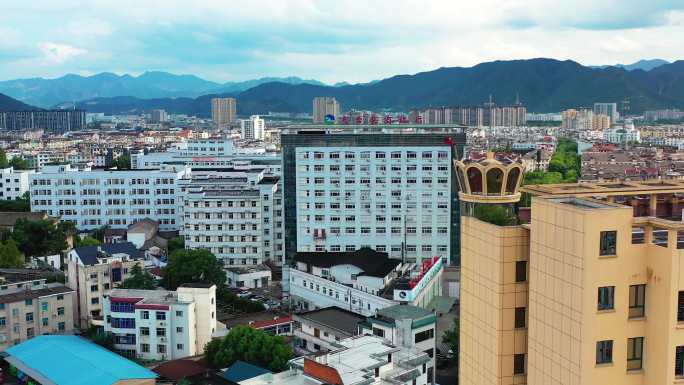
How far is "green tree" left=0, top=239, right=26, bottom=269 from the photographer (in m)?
37.9

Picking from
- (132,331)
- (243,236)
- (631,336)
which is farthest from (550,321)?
(243,236)

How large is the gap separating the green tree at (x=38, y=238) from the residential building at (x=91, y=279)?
1103 cm

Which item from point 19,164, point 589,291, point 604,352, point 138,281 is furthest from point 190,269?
point 19,164

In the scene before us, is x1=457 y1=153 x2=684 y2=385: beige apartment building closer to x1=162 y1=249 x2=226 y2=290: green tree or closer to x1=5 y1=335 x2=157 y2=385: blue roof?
x1=5 y1=335 x2=157 y2=385: blue roof

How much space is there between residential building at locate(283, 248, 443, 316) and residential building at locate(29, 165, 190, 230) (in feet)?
67.6

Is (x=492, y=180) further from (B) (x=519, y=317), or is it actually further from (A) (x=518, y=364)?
(A) (x=518, y=364)

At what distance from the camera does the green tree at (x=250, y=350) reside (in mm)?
23797

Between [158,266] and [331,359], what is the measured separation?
20.9m

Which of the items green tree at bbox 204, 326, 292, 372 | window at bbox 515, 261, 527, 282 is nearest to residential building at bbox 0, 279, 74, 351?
green tree at bbox 204, 326, 292, 372

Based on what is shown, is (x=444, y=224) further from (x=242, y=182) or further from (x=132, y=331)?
(x=132, y=331)

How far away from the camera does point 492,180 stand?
10.1 m

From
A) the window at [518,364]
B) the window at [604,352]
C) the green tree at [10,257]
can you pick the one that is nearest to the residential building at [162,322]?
the green tree at [10,257]

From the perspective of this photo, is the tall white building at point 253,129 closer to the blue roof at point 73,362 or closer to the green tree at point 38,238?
the green tree at point 38,238

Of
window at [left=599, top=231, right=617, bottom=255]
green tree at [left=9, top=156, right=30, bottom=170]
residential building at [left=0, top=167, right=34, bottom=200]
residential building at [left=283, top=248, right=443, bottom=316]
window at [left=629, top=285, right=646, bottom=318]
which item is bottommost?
residential building at [left=283, top=248, right=443, bottom=316]
